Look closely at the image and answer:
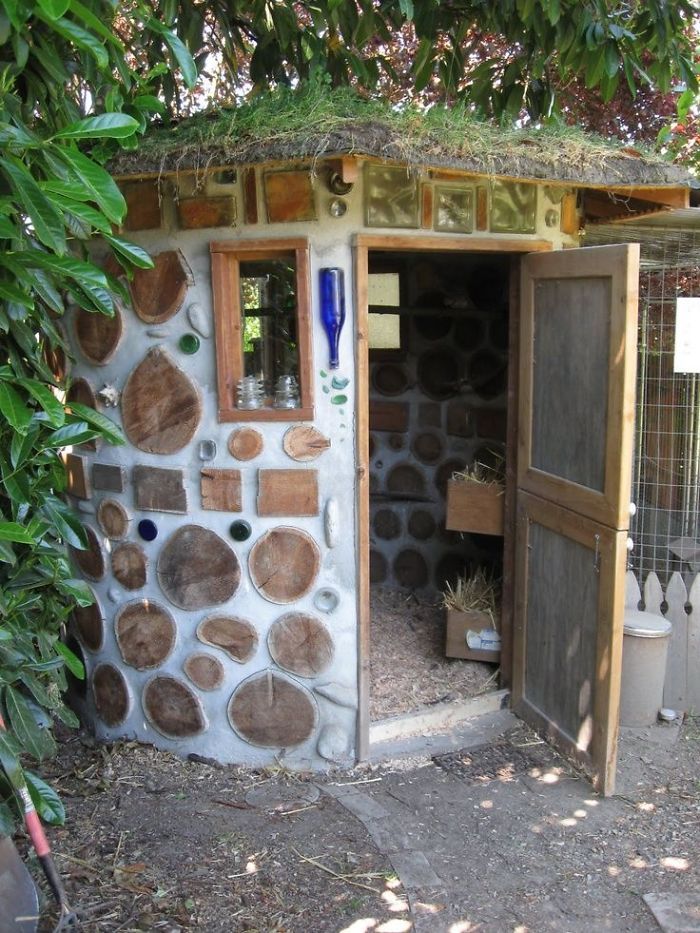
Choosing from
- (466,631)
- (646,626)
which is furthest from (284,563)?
(646,626)

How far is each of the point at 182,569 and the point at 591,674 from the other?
5.88 feet

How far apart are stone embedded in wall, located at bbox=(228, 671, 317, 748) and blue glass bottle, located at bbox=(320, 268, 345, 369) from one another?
4.89 feet

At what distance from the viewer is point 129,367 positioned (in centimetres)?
391

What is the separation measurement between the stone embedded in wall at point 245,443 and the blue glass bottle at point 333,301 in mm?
509

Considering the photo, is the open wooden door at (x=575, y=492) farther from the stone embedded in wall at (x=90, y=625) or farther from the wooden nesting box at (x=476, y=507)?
the stone embedded in wall at (x=90, y=625)

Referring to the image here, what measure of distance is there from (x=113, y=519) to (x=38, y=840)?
163 centimetres

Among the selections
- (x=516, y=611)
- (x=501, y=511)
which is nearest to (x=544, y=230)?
(x=501, y=511)

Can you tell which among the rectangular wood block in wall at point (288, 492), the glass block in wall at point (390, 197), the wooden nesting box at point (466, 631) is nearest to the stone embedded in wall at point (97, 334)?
the rectangular wood block in wall at point (288, 492)

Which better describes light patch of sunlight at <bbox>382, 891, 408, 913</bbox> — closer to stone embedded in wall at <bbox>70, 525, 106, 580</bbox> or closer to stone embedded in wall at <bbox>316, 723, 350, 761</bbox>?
stone embedded in wall at <bbox>316, 723, 350, 761</bbox>

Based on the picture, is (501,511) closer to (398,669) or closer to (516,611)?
(516,611)

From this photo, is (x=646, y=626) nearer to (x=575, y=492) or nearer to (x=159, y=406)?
(x=575, y=492)

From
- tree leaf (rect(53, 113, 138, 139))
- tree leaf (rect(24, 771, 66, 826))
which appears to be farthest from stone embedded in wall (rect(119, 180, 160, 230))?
tree leaf (rect(24, 771, 66, 826))

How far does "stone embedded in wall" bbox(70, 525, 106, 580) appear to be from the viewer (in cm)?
412

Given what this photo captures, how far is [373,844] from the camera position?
3.38 meters
